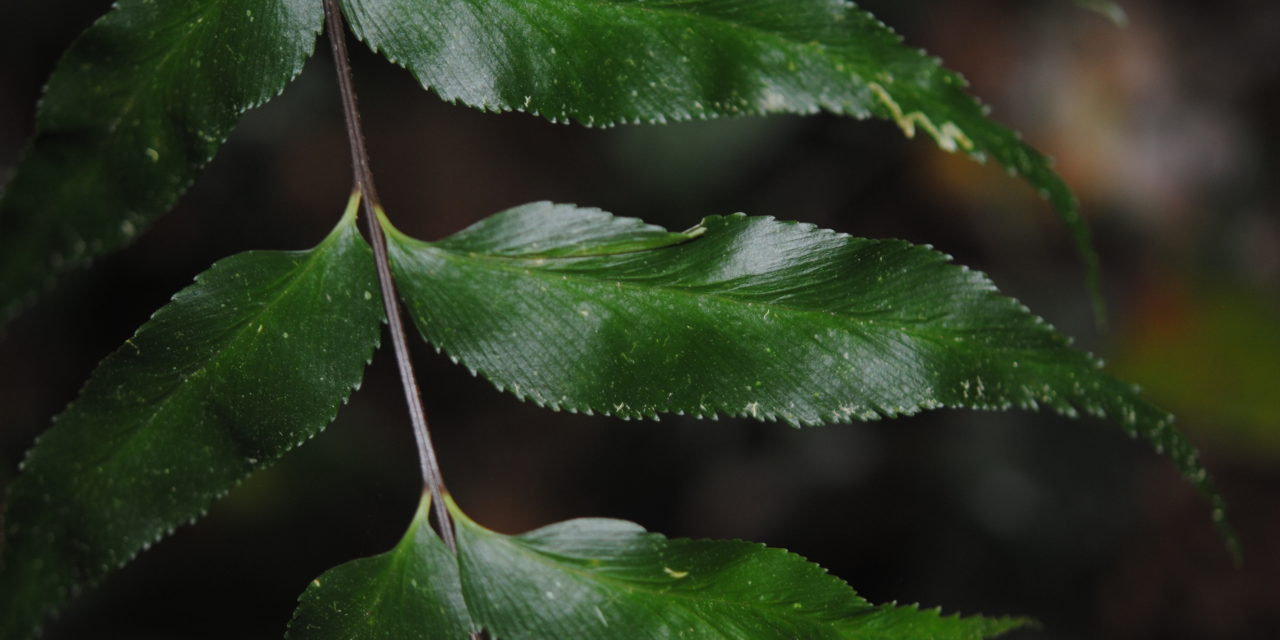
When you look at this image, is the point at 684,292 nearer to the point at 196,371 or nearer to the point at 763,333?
the point at 763,333

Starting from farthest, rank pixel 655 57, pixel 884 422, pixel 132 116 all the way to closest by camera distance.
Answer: pixel 884 422 < pixel 655 57 < pixel 132 116

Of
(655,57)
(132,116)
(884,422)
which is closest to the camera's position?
(132,116)

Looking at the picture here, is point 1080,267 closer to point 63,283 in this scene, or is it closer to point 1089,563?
point 1089,563

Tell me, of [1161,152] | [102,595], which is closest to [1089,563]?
[1161,152]

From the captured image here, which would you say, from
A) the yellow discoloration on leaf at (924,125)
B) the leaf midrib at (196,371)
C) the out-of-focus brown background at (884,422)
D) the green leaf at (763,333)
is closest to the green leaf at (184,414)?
the leaf midrib at (196,371)

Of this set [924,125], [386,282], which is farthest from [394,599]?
[924,125]
